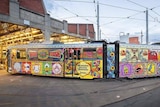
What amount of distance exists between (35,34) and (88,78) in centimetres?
1380

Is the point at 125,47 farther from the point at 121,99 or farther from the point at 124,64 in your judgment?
the point at 121,99

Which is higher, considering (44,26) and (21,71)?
(44,26)

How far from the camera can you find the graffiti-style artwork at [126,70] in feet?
46.4

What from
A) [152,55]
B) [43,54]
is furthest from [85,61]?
[152,55]

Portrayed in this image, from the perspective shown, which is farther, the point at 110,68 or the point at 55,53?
the point at 55,53

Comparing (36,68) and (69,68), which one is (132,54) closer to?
(69,68)

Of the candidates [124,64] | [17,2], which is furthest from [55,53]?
[17,2]

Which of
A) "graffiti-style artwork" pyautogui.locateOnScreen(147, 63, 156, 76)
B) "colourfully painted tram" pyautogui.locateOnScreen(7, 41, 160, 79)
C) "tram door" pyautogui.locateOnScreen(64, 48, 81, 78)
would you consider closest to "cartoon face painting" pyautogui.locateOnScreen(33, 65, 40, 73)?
"colourfully painted tram" pyautogui.locateOnScreen(7, 41, 160, 79)

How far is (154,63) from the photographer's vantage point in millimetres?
15414

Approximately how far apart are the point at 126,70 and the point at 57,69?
18.2ft

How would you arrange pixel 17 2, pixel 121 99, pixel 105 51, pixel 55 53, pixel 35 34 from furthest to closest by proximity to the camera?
1. pixel 35 34
2. pixel 17 2
3. pixel 55 53
4. pixel 105 51
5. pixel 121 99

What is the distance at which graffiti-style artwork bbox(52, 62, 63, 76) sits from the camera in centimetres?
1484

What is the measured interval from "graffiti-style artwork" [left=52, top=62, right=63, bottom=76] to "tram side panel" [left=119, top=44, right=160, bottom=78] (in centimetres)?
479

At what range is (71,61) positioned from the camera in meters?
14.5
